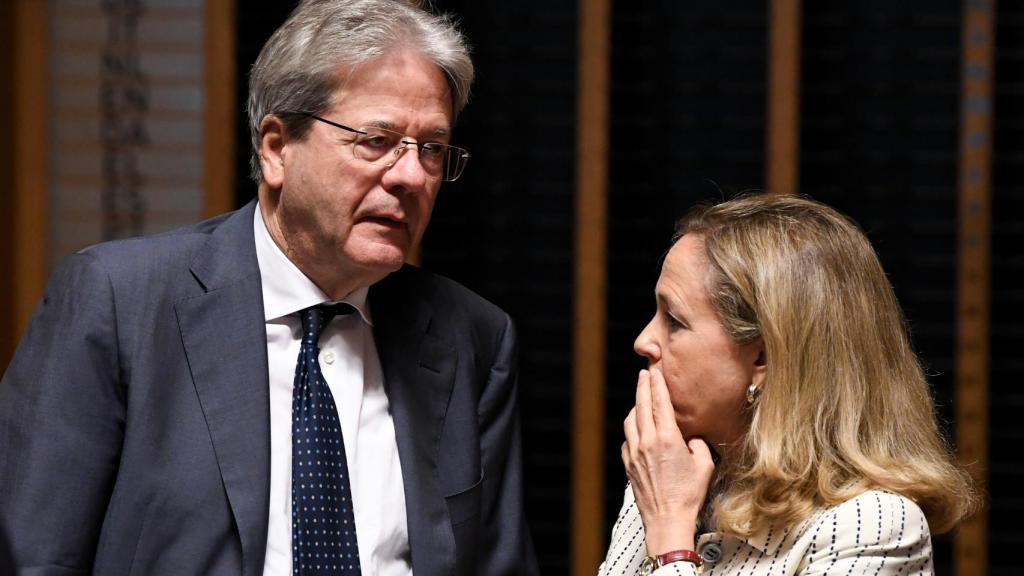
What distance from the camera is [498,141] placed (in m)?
4.27

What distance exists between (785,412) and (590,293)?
220 cm

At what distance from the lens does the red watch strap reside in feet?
6.66

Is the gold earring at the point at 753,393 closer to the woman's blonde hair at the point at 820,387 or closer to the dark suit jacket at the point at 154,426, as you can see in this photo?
the woman's blonde hair at the point at 820,387

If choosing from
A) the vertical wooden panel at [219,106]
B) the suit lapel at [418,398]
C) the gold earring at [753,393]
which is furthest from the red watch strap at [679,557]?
the vertical wooden panel at [219,106]

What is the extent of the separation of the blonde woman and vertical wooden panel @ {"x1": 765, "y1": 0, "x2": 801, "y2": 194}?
207cm

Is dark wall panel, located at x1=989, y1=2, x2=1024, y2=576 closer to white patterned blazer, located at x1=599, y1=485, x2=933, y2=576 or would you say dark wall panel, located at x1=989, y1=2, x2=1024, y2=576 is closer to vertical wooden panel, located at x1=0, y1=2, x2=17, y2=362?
white patterned blazer, located at x1=599, y1=485, x2=933, y2=576

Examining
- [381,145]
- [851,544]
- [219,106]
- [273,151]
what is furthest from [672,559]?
[219,106]

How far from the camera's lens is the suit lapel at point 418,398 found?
7.33ft

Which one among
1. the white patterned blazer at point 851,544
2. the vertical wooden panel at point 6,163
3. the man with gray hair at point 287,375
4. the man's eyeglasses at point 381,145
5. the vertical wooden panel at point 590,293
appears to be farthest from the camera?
the vertical wooden panel at point 590,293

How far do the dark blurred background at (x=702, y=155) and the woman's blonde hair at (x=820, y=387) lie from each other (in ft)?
7.06

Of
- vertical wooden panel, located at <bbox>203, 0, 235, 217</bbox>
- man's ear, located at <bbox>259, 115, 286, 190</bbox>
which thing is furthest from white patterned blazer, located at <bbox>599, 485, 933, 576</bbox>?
vertical wooden panel, located at <bbox>203, 0, 235, 217</bbox>

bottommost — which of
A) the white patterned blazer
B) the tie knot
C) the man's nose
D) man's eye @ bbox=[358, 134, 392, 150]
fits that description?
the white patterned blazer

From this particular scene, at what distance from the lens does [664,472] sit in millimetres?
2102

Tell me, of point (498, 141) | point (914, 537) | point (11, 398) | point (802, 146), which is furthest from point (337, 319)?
point (802, 146)
